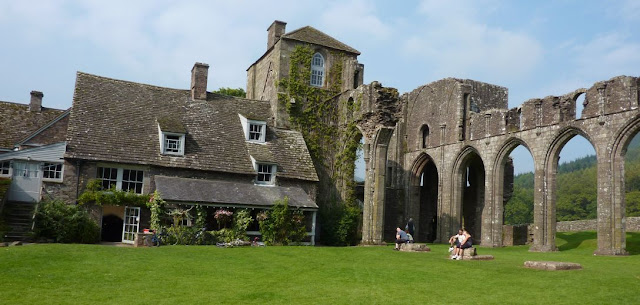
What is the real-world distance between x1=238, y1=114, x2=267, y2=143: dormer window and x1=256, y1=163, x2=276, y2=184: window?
1.92 metres

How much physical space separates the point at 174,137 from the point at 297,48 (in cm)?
973

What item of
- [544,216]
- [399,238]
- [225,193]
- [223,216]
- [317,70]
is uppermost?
[317,70]

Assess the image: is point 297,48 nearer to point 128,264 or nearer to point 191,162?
point 191,162

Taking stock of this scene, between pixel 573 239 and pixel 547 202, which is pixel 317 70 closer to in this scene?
pixel 547 202

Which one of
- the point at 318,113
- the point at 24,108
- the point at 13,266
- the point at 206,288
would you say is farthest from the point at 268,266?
the point at 24,108

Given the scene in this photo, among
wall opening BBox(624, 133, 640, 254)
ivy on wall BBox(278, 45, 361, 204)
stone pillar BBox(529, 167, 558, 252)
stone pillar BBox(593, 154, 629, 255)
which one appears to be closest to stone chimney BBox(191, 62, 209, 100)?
ivy on wall BBox(278, 45, 361, 204)

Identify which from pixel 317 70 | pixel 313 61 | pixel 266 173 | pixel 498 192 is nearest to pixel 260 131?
pixel 266 173

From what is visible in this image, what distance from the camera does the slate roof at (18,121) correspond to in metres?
28.2

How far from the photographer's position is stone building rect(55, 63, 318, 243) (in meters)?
23.9

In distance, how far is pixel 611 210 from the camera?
22.2 metres

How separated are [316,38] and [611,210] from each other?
18.4m

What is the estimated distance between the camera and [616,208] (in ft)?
72.7

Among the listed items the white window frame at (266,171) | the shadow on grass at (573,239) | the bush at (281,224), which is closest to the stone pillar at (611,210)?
the shadow on grass at (573,239)

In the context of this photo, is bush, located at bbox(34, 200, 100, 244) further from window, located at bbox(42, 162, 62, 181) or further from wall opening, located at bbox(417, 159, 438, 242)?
wall opening, located at bbox(417, 159, 438, 242)
